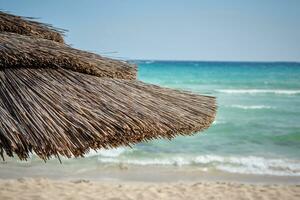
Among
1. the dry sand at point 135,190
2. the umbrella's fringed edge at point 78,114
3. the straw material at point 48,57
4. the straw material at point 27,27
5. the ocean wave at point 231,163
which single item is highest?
the straw material at point 27,27

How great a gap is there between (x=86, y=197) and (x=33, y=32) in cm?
381

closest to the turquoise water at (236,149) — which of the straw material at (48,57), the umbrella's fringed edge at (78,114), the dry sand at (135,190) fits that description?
the dry sand at (135,190)

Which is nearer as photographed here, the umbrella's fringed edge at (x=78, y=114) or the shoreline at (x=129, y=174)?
the umbrella's fringed edge at (x=78, y=114)

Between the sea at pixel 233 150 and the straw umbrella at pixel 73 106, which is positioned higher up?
the straw umbrella at pixel 73 106

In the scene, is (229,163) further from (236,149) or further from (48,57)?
(48,57)

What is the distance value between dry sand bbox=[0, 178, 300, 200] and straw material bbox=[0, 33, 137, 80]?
13.1 ft

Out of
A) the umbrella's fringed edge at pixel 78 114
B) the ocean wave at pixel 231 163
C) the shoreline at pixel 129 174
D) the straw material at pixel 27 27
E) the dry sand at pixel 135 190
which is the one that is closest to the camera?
the umbrella's fringed edge at pixel 78 114

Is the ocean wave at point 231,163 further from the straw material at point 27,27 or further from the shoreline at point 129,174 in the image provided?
the straw material at point 27,27

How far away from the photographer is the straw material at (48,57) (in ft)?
7.57

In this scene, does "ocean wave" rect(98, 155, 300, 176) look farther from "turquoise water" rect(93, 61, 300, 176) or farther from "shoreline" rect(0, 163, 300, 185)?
"shoreline" rect(0, 163, 300, 185)

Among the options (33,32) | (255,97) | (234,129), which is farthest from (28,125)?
(255,97)

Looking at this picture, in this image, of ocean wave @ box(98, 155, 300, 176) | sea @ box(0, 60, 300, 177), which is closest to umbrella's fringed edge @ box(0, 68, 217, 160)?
sea @ box(0, 60, 300, 177)

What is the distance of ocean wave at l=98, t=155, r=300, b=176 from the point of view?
860 centimetres

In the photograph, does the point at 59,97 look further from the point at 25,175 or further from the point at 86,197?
the point at 25,175
